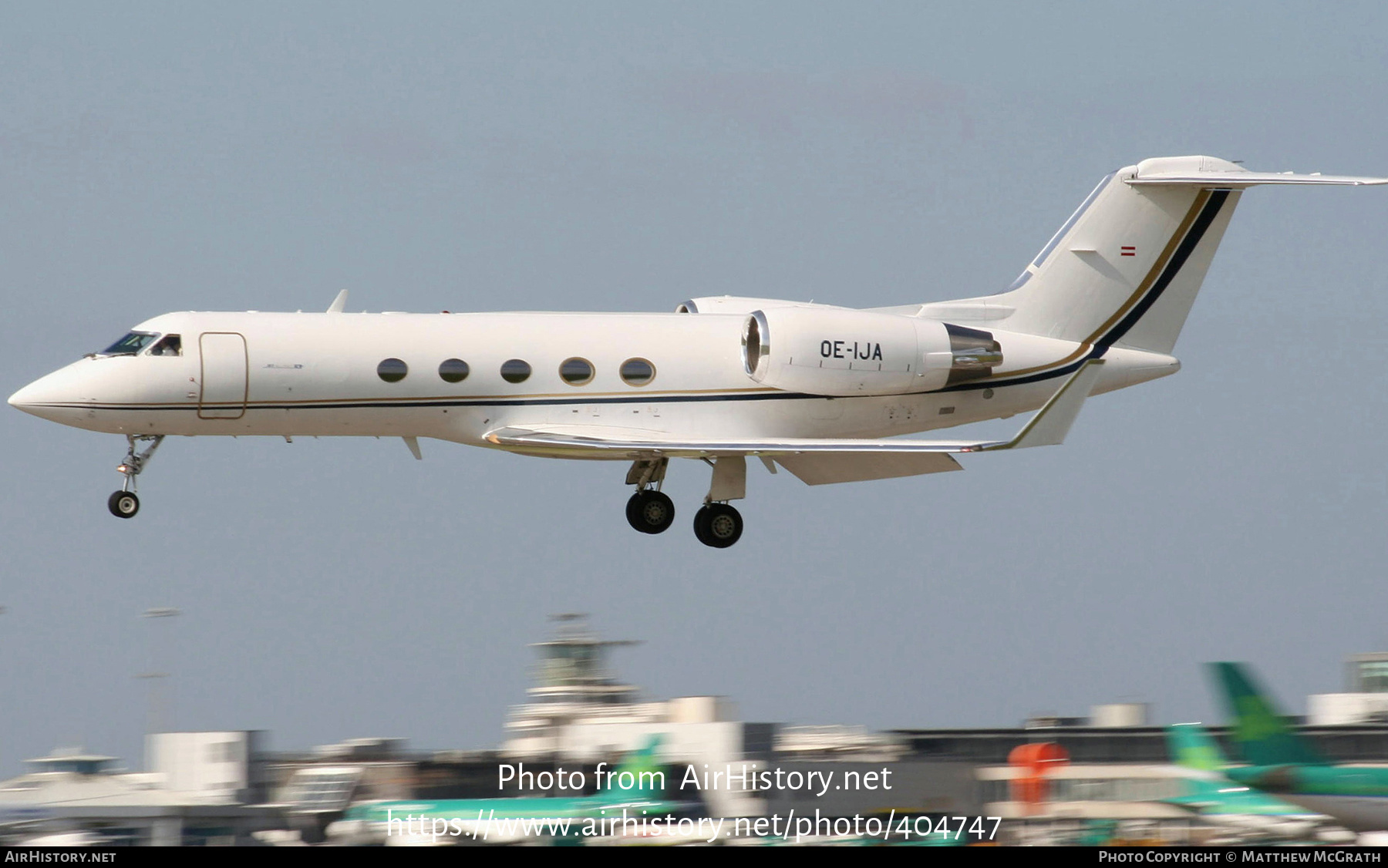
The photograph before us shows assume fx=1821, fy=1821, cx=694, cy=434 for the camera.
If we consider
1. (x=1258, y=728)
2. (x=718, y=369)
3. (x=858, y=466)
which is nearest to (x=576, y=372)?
(x=718, y=369)

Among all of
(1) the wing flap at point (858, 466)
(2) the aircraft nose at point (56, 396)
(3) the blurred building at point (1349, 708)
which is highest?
(2) the aircraft nose at point (56, 396)

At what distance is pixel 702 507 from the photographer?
1124 inches

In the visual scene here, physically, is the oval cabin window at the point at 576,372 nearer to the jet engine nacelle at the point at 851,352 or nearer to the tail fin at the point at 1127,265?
the jet engine nacelle at the point at 851,352

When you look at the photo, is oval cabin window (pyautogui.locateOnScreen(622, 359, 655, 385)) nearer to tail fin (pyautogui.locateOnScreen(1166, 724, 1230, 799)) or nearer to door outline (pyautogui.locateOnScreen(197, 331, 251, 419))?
door outline (pyautogui.locateOnScreen(197, 331, 251, 419))

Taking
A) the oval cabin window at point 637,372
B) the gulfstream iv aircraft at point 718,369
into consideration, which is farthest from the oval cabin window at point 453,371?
the oval cabin window at point 637,372

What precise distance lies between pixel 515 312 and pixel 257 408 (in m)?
4.05

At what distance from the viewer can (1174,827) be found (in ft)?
97.7

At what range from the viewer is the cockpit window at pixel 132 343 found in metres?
26.0

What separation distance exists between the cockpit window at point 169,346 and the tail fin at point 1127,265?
12.7 meters

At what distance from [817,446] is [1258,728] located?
741cm

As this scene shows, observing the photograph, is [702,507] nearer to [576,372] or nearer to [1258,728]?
[576,372]

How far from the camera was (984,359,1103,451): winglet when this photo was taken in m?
24.5

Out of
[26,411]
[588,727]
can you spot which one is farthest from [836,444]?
[588,727]
